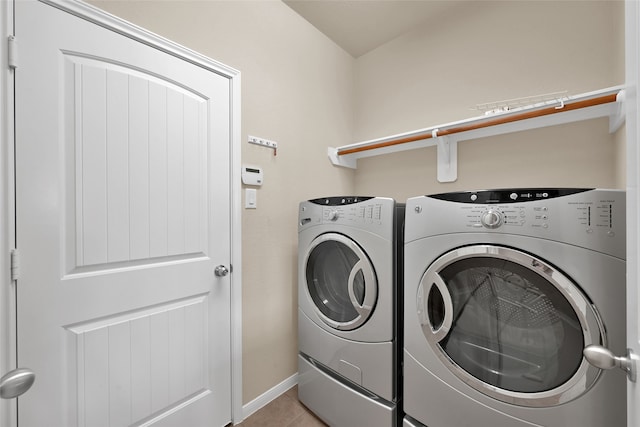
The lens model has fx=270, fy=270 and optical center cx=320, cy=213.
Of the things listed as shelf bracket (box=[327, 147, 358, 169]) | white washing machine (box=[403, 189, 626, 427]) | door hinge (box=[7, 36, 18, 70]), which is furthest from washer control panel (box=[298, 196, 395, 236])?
door hinge (box=[7, 36, 18, 70])

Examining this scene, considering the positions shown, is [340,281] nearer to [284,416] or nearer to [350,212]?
[350,212]

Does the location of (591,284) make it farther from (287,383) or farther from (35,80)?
(35,80)

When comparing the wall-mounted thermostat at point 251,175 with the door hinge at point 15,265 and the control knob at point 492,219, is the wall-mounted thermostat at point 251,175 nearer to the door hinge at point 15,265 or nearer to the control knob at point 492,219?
the door hinge at point 15,265

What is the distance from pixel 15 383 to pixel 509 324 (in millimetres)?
1382

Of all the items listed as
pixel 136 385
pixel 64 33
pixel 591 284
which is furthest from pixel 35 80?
pixel 591 284

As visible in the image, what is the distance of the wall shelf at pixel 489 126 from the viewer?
48.3 inches

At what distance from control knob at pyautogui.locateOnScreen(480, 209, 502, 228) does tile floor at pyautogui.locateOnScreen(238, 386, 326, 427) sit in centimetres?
143

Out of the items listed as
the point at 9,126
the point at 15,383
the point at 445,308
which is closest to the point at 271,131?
the point at 9,126

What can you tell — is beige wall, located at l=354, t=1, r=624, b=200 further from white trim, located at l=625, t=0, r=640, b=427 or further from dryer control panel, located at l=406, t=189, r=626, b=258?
white trim, located at l=625, t=0, r=640, b=427

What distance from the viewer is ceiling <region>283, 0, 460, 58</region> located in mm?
1856

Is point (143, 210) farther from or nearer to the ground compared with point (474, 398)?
→ farther from the ground

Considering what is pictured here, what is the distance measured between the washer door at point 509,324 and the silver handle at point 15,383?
1.19m

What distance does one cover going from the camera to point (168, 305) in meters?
1.30

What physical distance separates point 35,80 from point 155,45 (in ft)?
1.61
